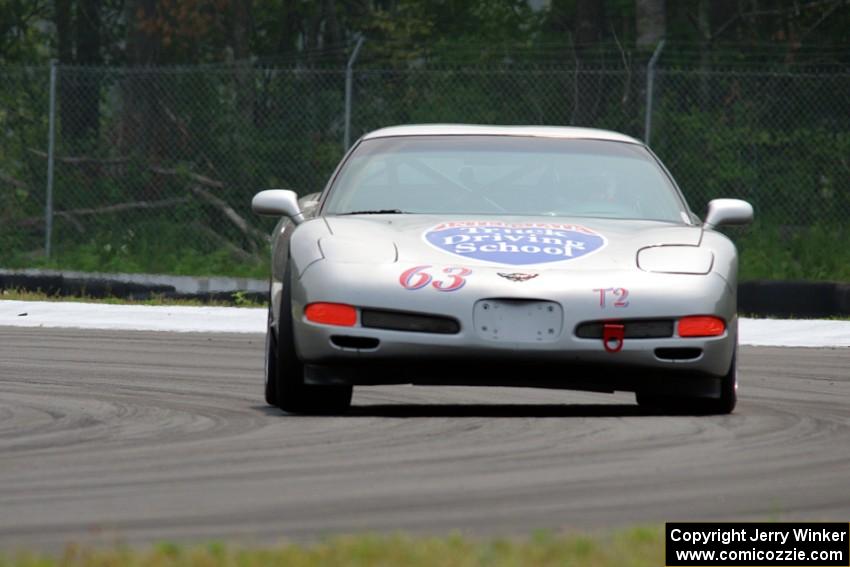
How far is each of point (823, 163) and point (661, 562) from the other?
52.1 feet

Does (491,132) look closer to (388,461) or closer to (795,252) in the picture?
(388,461)

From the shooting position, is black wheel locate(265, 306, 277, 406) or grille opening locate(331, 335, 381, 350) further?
black wheel locate(265, 306, 277, 406)

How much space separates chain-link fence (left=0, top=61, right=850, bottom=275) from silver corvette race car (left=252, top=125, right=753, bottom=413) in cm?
1115

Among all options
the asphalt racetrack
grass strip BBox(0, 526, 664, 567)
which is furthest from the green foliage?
grass strip BBox(0, 526, 664, 567)

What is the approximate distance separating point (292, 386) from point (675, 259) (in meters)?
1.71

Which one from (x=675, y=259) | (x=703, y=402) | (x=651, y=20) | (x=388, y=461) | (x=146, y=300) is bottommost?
(x=146, y=300)

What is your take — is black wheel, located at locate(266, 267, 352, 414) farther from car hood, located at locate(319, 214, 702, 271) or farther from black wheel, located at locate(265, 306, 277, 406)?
car hood, located at locate(319, 214, 702, 271)

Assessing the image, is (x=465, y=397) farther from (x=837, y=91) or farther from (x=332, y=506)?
(x=837, y=91)

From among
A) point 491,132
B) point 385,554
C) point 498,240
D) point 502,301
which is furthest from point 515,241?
point 385,554

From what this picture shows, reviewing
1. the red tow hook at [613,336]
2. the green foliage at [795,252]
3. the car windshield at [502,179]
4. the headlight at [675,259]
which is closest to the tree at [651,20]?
the green foliage at [795,252]

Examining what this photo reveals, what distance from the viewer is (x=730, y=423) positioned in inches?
333

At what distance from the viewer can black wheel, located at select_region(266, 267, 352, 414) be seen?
27.7ft

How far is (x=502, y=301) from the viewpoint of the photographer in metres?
8.05

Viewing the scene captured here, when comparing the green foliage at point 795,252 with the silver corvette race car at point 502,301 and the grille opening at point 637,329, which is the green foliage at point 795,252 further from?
the grille opening at point 637,329
